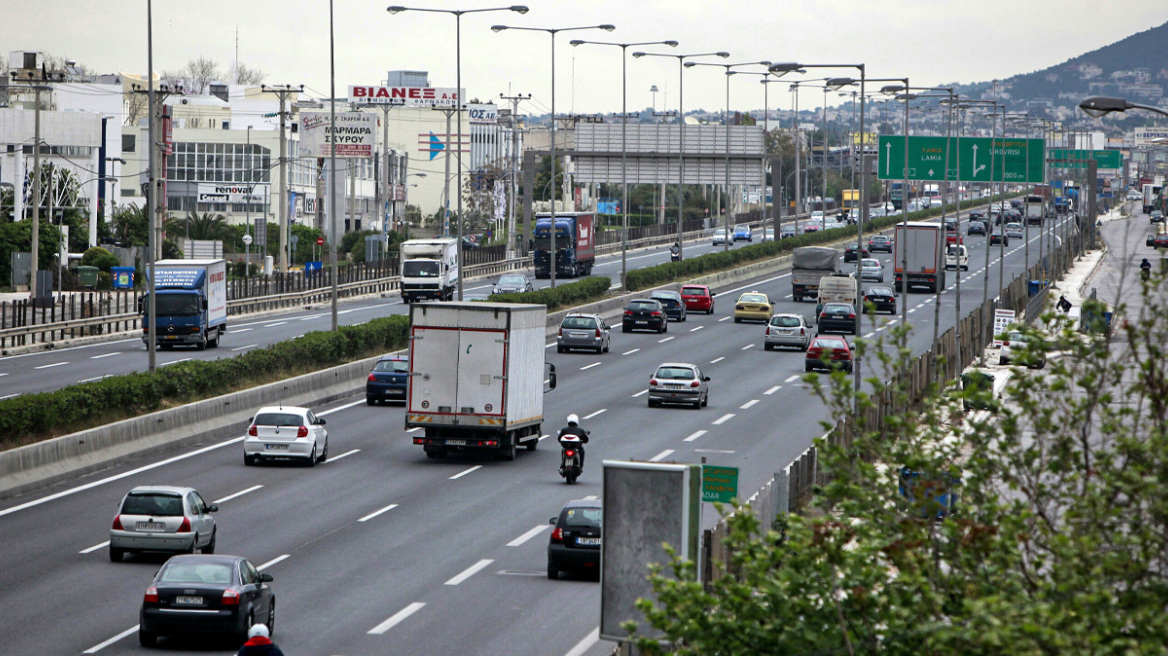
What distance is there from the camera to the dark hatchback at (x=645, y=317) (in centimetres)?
6316

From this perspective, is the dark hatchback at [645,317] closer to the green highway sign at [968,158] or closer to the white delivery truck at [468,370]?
the green highway sign at [968,158]

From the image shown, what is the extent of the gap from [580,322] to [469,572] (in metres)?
33.6

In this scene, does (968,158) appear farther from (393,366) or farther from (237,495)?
(237,495)

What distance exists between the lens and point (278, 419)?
1275 inches

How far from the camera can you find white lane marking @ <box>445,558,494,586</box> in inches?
859

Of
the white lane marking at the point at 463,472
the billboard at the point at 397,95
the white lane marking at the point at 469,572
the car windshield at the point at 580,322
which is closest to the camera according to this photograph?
the white lane marking at the point at 469,572

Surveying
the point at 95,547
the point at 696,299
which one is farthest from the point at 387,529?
the point at 696,299

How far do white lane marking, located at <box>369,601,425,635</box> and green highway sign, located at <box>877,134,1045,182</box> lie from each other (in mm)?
60599

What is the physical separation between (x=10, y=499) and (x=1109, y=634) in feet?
79.7

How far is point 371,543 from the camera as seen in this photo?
24.6 m

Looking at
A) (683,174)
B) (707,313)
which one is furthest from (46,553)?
(683,174)

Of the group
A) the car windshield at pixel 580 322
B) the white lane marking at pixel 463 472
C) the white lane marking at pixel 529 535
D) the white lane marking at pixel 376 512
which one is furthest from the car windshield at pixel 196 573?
the car windshield at pixel 580 322

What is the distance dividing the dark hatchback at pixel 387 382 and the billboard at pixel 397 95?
89172 millimetres

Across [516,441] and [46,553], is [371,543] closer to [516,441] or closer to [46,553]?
[46,553]
